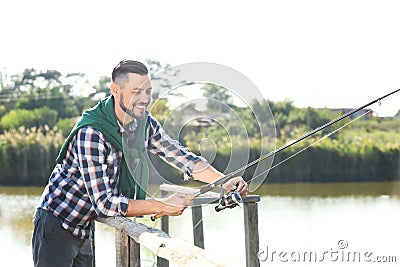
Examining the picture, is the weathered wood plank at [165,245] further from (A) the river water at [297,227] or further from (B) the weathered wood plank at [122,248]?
(A) the river water at [297,227]

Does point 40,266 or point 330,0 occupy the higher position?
point 330,0

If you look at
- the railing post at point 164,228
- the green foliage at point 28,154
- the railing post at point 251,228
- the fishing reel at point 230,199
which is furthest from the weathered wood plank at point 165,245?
the green foliage at point 28,154

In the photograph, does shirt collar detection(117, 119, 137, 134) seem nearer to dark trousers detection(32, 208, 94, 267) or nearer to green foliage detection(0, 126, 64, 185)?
dark trousers detection(32, 208, 94, 267)

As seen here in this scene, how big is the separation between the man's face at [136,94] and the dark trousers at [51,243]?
0.43 m

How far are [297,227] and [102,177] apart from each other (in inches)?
237

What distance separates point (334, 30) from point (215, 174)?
8949mm

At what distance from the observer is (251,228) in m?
3.09

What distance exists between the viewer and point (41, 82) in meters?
10.8

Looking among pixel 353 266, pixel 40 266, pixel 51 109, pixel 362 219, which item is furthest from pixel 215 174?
pixel 51 109

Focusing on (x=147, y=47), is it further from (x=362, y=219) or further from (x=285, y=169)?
(x=362, y=219)

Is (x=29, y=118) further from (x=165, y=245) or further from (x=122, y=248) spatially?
(x=165, y=245)

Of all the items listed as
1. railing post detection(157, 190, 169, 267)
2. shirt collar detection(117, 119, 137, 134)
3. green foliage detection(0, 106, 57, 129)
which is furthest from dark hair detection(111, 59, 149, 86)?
green foliage detection(0, 106, 57, 129)

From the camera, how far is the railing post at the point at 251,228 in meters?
3.05

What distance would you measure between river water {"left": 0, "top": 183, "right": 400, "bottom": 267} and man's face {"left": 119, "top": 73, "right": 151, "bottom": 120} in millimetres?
3926
